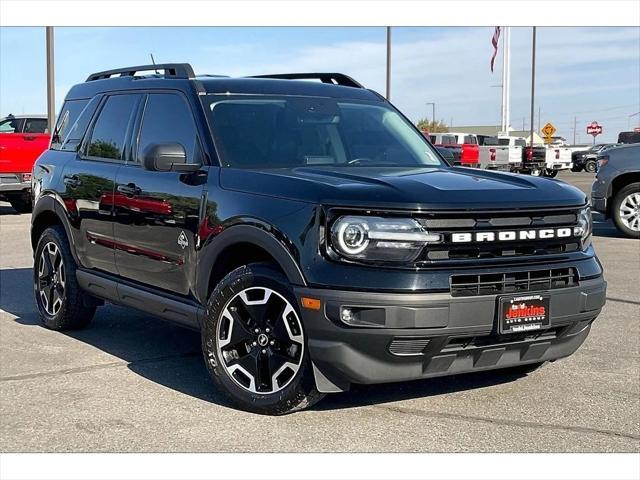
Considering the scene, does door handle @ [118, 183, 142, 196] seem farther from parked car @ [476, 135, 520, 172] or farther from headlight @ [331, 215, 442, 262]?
parked car @ [476, 135, 520, 172]

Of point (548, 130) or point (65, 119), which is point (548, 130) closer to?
point (548, 130)

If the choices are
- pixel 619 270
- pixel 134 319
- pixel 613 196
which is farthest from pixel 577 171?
pixel 134 319

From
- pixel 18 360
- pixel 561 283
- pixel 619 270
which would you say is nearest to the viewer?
pixel 561 283

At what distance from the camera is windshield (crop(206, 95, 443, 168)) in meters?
5.39

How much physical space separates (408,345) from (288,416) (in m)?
0.84

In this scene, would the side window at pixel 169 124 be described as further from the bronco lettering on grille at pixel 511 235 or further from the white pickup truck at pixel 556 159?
the white pickup truck at pixel 556 159

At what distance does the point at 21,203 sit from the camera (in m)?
19.2

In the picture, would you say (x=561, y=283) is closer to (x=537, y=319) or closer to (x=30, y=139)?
(x=537, y=319)

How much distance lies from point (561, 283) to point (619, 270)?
5938 millimetres

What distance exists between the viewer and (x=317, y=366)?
444 cm

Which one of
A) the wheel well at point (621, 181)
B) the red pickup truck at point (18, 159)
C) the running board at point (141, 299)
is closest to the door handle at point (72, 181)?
the running board at point (141, 299)

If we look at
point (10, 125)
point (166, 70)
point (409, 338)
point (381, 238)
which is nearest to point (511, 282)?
point (409, 338)

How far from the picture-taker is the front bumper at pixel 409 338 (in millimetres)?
4238

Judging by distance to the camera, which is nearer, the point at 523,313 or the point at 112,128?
the point at 523,313
